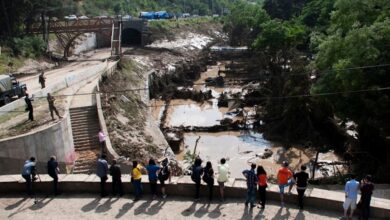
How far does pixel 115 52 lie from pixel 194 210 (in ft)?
156

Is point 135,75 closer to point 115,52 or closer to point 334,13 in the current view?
point 115,52

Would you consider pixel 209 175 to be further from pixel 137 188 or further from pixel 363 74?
pixel 363 74

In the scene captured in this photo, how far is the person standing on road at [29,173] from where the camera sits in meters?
14.0

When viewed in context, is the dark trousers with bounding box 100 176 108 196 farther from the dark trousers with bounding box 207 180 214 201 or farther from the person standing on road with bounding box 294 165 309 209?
the person standing on road with bounding box 294 165 309 209

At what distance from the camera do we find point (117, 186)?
1417 centimetres

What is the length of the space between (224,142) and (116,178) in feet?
70.5

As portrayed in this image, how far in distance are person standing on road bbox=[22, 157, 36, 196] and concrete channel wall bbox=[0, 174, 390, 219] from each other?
39cm

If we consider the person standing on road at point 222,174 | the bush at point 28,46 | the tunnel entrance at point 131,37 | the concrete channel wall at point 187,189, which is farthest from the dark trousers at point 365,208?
the tunnel entrance at point 131,37

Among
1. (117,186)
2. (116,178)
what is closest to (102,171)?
(116,178)

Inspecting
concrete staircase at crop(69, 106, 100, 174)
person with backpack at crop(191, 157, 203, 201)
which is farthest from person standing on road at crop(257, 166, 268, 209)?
concrete staircase at crop(69, 106, 100, 174)

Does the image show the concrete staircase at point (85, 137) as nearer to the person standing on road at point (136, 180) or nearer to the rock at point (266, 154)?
the person standing on road at point (136, 180)

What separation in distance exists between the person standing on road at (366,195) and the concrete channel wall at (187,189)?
56 centimetres

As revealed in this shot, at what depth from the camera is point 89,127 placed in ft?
85.7

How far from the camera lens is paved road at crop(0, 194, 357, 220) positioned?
12632mm
